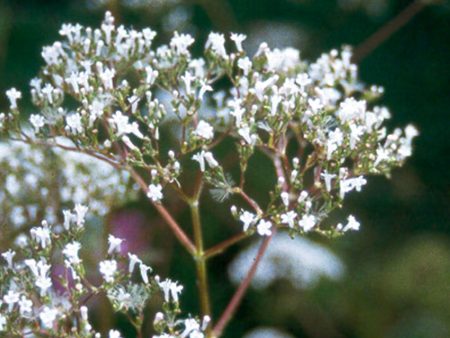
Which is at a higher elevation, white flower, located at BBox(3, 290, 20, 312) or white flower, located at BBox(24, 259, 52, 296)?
white flower, located at BBox(24, 259, 52, 296)

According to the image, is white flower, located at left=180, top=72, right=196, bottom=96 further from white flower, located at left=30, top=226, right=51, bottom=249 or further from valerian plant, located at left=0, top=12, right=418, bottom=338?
white flower, located at left=30, top=226, right=51, bottom=249

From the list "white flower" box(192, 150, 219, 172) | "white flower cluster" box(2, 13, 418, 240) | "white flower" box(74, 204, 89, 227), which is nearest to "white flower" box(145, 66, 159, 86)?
"white flower cluster" box(2, 13, 418, 240)

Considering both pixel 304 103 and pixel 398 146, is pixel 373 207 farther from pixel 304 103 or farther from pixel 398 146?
pixel 304 103

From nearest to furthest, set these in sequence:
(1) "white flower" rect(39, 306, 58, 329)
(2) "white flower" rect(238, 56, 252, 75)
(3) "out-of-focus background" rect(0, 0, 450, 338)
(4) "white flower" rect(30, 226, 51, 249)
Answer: (1) "white flower" rect(39, 306, 58, 329) → (4) "white flower" rect(30, 226, 51, 249) → (2) "white flower" rect(238, 56, 252, 75) → (3) "out-of-focus background" rect(0, 0, 450, 338)

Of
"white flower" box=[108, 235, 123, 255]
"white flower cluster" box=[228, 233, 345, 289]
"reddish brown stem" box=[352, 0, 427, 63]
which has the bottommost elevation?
"white flower" box=[108, 235, 123, 255]

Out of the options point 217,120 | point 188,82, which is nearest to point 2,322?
point 188,82

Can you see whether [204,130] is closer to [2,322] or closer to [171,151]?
[171,151]

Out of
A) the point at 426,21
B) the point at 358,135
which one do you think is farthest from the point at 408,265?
the point at 358,135
